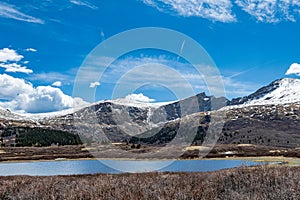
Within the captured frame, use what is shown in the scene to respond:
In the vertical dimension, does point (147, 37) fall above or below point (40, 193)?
above

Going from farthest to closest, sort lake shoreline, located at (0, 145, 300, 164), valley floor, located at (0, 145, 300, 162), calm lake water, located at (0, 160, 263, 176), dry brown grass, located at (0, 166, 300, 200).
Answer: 1. valley floor, located at (0, 145, 300, 162)
2. lake shoreline, located at (0, 145, 300, 164)
3. calm lake water, located at (0, 160, 263, 176)
4. dry brown grass, located at (0, 166, 300, 200)

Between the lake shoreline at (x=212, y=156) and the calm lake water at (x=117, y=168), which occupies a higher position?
the calm lake water at (x=117, y=168)

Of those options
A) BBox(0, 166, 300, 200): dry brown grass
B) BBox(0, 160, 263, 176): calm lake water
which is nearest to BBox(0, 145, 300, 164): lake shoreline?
BBox(0, 160, 263, 176): calm lake water

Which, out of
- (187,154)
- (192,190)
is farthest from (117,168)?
(192,190)

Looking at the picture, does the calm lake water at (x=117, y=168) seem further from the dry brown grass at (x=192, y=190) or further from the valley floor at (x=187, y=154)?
the dry brown grass at (x=192, y=190)

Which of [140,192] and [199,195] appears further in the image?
[140,192]

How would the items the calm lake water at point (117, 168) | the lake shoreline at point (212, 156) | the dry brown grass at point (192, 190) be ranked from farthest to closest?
the lake shoreline at point (212, 156), the calm lake water at point (117, 168), the dry brown grass at point (192, 190)

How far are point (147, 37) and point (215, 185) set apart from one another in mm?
19172

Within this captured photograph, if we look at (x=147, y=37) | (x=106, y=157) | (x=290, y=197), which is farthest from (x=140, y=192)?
(x=106, y=157)

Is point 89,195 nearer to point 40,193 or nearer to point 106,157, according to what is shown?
point 40,193

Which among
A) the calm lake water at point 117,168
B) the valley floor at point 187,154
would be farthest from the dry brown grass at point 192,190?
the valley floor at point 187,154

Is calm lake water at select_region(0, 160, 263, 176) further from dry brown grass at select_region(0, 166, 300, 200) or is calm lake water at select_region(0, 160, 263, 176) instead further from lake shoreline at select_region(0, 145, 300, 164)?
dry brown grass at select_region(0, 166, 300, 200)

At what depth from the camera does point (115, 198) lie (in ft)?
43.6

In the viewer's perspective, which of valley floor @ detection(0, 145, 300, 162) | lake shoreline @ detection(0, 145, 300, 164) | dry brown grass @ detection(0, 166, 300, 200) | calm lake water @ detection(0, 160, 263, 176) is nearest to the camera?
dry brown grass @ detection(0, 166, 300, 200)
